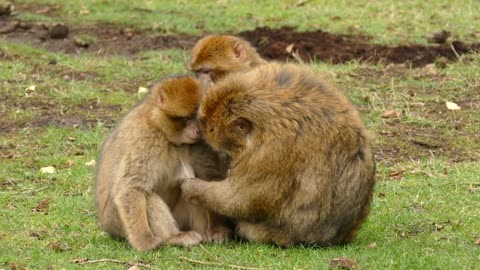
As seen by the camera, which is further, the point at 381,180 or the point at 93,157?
the point at 93,157

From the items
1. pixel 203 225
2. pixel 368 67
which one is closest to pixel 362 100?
pixel 368 67

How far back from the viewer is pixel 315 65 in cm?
1320

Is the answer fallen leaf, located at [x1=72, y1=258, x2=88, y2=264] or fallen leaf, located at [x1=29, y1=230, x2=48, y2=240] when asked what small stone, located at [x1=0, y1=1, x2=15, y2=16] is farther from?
fallen leaf, located at [x1=72, y1=258, x2=88, y2=264]

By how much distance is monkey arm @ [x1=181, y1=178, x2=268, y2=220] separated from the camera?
664 cm

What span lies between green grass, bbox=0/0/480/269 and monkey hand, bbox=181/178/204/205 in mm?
329

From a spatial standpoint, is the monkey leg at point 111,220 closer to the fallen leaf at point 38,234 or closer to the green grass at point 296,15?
the fallen leaf at point 38,234

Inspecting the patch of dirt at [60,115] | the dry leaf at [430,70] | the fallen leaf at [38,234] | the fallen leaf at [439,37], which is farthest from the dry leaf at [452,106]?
the fallen leaf at [38,234]

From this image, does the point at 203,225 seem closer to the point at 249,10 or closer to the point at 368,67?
the point at 368,67

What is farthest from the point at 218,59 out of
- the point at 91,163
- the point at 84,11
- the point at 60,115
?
A: the point at 84,11

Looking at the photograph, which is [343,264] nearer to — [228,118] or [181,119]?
[228,118]

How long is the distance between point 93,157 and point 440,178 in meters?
3.22

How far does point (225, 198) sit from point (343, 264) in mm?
880

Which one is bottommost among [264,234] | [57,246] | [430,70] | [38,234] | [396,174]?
[430,70]

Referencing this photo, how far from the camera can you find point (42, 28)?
15.7 meters
